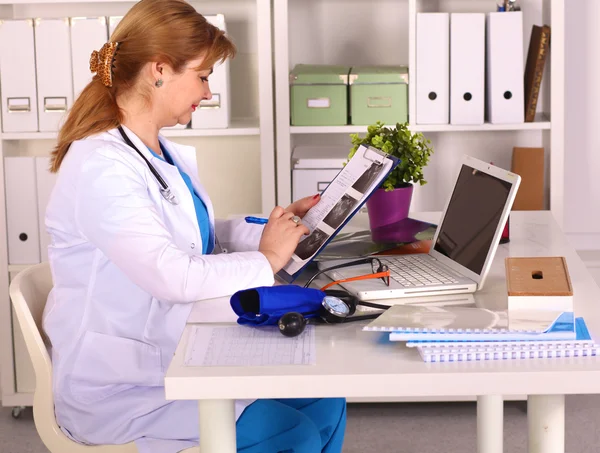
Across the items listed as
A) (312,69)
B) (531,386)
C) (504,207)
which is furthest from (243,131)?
(531,386)

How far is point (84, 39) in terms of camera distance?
2.85 metres

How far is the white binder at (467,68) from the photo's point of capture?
112 inches

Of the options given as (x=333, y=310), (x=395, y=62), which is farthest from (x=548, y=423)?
(x=395, y=62)

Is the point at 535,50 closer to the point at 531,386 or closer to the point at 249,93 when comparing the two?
the point at 249,93

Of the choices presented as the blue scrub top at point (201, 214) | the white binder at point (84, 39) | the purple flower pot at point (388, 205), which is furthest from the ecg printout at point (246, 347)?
the white binder at point (84, 39)

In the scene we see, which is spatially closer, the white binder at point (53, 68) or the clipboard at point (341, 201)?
the clipboard at point (341, 201)

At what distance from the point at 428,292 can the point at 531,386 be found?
0.42 metres

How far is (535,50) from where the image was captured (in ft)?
9.53

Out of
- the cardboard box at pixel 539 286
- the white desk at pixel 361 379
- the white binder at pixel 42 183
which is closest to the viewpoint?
the white desk at pixel 361 379

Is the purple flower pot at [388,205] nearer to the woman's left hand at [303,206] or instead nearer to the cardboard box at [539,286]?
the woman's left hand at [303,206]

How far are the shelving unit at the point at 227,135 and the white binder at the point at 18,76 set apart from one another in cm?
5

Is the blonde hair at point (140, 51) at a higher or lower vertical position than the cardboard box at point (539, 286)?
higher

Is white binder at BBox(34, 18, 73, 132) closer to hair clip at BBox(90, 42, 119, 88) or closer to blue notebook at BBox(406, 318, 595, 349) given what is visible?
hair clip at BBox(90, 42, 119, 88)

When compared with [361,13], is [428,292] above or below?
below
